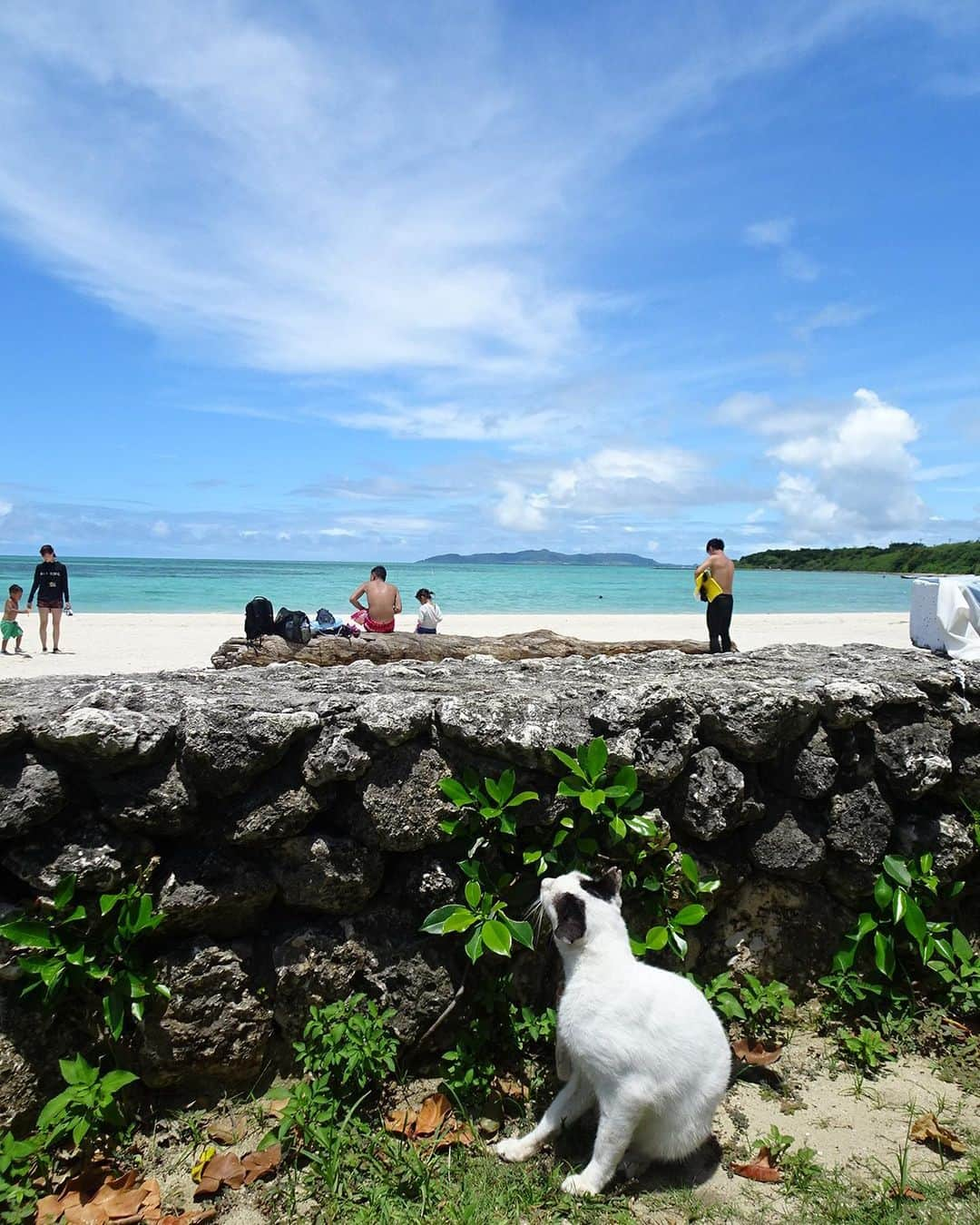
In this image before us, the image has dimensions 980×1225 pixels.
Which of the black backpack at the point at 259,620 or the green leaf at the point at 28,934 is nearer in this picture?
the green leaf at the point at 28,934

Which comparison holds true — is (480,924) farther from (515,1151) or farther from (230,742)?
(230,742)

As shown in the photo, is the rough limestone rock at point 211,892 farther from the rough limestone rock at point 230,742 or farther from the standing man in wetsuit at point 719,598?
the standing man in wetsuit at point 719,598

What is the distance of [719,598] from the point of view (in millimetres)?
13102

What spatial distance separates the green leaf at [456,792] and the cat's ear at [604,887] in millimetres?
553

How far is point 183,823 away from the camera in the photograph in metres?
3.01

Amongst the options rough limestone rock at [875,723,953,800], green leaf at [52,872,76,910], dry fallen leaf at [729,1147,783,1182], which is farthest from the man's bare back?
dry fallen leaf at [729,1147,783,1182]

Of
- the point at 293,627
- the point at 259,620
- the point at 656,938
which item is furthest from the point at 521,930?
the point at 259,620

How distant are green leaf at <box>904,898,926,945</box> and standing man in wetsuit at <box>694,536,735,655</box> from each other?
9.46m

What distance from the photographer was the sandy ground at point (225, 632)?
16.1 meters

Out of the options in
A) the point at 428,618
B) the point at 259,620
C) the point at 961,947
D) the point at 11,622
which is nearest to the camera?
the point at 961,947

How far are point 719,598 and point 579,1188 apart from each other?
11218mm

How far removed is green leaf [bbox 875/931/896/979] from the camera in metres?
3.58

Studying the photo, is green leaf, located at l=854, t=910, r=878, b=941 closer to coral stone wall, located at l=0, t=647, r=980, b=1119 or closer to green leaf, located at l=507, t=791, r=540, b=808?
coral stone wall, located at l=0, t=647, r=980, b=1119

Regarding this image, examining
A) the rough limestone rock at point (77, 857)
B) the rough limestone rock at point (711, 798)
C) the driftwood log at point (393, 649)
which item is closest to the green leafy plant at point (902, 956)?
the rough limestone rock at point (711, 798)
